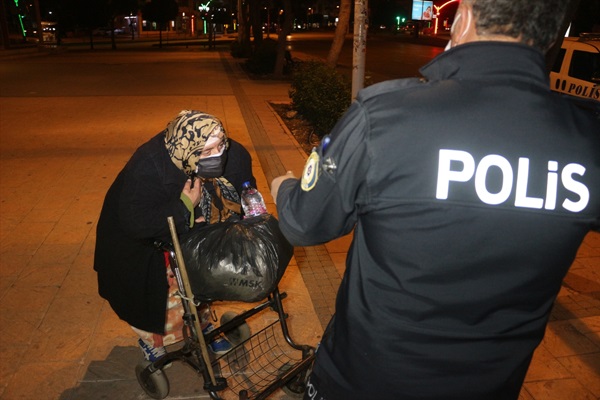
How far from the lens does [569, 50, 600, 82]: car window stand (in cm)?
966

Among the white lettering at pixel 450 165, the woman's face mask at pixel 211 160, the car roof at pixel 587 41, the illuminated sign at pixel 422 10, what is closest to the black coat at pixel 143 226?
the woman's face mask at pixel 211 160

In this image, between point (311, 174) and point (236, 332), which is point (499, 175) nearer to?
point (311, 174)

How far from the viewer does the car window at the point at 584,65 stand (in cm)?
966

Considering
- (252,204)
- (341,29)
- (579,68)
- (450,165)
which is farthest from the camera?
(341,29)

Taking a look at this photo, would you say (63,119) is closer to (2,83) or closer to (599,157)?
(2,83)

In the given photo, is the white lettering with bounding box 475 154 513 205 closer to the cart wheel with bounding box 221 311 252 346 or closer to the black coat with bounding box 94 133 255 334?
the black coat with bounding box 94 133 255 334

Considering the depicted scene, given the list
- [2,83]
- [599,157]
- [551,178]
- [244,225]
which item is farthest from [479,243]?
[2,83]

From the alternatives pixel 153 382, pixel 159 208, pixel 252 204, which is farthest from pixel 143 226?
pixel 153 382

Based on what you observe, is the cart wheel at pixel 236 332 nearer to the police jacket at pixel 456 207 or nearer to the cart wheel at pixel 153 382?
the cart wheel at pixel 153 382

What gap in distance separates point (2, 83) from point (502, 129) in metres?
18.5

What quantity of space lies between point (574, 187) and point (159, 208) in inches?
71.5

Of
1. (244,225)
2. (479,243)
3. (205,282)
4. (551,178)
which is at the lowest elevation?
(205,282)

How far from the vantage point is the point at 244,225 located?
241 centimetres

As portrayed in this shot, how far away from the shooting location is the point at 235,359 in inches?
123
